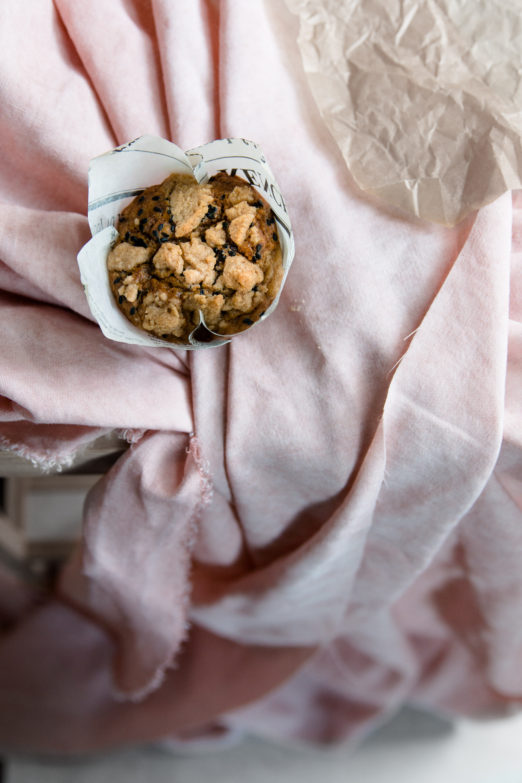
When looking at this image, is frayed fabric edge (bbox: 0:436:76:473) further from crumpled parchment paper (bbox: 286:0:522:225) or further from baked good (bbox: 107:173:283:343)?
crumpled parchment paper (bbox: 286:0:522:225)

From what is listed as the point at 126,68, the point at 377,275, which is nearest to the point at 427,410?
the point at 377,275

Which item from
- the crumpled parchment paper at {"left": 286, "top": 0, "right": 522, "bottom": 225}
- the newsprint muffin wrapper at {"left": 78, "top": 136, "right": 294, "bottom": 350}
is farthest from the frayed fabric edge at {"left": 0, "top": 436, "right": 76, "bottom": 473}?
the crumpled parchment paper at {"left": 286, "top": 0, "right": 522, "bottom": 225}

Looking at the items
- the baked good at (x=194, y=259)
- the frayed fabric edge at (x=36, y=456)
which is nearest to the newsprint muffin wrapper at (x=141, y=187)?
the baked good at (x=194, y=259)

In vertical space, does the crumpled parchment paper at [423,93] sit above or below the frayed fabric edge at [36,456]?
above

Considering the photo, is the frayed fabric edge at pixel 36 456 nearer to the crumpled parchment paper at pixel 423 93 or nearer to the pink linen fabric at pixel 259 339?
the pink linen fabric at pixel 259 339

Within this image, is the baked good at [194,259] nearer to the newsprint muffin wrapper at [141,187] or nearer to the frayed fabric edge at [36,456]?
the newsprint muffin wrapper at [141,187]

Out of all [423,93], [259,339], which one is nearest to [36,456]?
[259,339]

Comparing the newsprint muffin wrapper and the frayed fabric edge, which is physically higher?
the newsprint muffin wrapper
